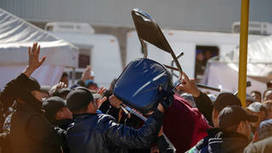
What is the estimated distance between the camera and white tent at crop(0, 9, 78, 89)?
6.95 metres

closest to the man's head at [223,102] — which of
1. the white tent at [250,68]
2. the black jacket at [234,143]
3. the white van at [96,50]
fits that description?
the black jacket at [234,143]

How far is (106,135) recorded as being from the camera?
3.15 meters

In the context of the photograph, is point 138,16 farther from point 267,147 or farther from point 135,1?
point 135,1

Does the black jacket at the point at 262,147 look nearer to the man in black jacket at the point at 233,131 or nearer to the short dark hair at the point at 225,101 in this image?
the man in black jacket at the point at 233,131

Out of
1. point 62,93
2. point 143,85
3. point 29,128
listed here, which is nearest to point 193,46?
point 62,93

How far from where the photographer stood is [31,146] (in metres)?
3.69

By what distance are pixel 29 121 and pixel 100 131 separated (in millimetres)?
780

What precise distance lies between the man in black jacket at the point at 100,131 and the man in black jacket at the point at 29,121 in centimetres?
28

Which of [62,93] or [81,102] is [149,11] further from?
[81,102]

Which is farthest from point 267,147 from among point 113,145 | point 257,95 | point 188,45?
point 188,45

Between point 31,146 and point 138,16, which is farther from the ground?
point 138,16

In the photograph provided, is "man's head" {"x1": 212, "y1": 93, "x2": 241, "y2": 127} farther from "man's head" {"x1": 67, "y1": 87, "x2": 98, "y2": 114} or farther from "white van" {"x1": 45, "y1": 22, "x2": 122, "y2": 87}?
"white van" {"x1": 45, "y1": 22, "x2": 122, "y2": 87}

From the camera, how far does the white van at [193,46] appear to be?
14.3 m

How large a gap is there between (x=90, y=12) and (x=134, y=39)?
4.31 metres
